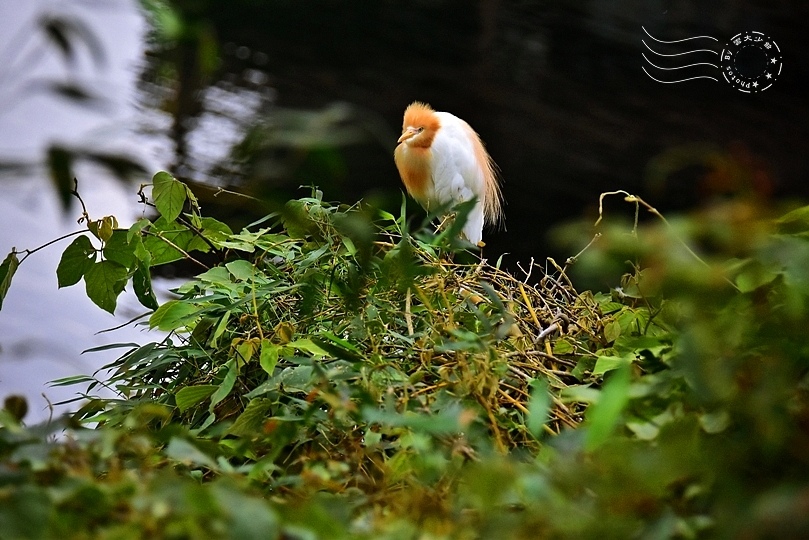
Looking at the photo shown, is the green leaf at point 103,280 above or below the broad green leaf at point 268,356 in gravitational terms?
below

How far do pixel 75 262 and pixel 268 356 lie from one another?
0.61 feet

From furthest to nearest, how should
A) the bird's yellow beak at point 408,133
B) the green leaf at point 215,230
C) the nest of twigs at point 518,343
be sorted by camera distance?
1. the bird's yellow beak at point 408,133
2. the green leaf at point 215,230
3. the nest of twigs at point 518,343

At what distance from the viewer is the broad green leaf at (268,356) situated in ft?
1.82

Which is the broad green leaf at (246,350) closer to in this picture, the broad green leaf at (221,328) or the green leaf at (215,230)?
the broad green leaf at (221,328)

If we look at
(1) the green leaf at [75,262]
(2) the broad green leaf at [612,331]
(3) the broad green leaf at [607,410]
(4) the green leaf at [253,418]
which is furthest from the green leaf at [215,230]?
(3) the broad green leaf at [607,410]

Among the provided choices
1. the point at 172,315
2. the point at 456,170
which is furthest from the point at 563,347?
the point at 456,170

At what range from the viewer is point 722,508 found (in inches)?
9.3

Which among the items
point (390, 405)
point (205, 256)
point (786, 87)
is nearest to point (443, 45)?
point (786, 87)

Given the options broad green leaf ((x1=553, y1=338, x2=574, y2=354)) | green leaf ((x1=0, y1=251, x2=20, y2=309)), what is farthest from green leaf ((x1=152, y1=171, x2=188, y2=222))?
broad green leaf ((x1=553, y1=338, x2=574, y2=354))

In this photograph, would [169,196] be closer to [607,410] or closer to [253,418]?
[253,418]
